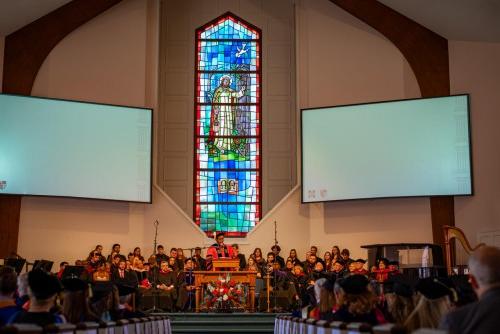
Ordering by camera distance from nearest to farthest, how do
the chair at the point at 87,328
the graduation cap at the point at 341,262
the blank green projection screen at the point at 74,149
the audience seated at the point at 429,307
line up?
the audience seated at the point at 429,307 < the chair at the point at 87,328 < the graduation cap at the point at 341,262 < the blank green projection screen at the point at 74,149

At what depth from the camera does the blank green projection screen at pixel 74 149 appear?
1631 centimetres

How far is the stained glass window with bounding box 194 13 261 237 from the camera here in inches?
749

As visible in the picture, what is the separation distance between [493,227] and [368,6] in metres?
6.30

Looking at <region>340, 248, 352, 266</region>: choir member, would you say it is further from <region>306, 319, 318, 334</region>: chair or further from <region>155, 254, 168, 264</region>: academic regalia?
<region>306, 319, 318, 334</region>: chair

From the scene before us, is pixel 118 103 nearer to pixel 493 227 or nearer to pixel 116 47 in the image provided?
pixel 116 47

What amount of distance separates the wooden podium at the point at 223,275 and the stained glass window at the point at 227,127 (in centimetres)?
448

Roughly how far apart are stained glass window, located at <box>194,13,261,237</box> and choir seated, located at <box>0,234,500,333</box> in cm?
190

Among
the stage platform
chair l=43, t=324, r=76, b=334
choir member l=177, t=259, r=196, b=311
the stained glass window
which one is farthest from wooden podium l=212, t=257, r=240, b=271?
chair l=43, t=324, r=76, b=334

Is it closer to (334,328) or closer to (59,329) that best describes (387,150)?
(334,328)

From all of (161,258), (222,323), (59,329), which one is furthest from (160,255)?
(59,329)

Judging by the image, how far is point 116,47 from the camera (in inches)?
711

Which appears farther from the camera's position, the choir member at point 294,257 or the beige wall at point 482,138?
the choir member at point 294,257

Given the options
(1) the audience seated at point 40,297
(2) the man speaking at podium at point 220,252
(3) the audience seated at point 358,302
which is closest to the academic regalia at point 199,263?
(2) the man speaking at podium at point 220,252

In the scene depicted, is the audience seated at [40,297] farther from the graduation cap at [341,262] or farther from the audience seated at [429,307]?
the graduation cap at [341,262]
